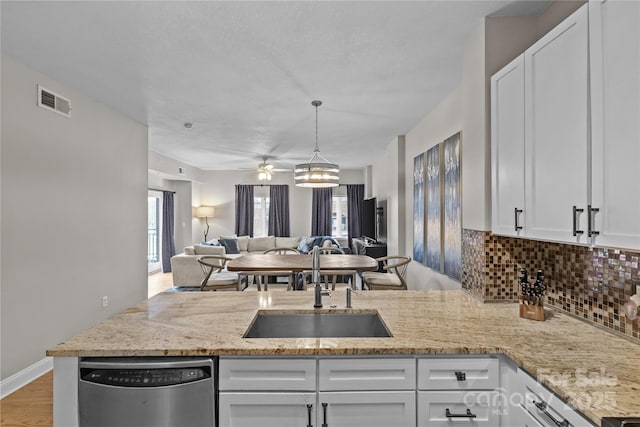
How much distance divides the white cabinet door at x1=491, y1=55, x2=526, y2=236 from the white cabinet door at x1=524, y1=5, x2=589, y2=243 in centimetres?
5

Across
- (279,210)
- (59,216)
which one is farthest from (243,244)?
(59,216)

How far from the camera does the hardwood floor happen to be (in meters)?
2.42

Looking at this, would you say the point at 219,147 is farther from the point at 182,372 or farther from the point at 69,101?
the point at 182,372

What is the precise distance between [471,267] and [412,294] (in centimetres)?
42

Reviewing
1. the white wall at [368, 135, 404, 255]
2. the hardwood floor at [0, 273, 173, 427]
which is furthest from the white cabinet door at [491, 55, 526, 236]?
the white wall at [368, 135, 404, 255]

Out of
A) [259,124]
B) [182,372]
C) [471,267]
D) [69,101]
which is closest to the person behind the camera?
[182,372]

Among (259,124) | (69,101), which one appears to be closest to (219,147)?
(259,124)

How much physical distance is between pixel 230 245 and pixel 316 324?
6.33 metres

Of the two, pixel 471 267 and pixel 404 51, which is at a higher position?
pixel 404 51

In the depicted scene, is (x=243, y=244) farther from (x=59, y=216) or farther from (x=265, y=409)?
(x=265, y=409)

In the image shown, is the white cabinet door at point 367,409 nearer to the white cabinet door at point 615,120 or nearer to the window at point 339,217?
the white cabinet door at point 615,120

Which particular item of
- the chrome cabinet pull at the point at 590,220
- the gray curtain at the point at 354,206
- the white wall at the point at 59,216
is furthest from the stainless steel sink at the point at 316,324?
the gray curtain at the point at 354,206

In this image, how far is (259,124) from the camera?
15.3ft

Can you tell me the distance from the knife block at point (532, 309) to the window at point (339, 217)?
7.58 meters
